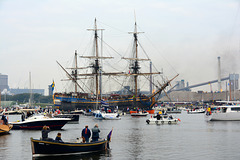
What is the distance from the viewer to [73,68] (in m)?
180

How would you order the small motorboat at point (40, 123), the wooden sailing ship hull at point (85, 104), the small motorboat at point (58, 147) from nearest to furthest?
the small motorboat at point (58, 147) < the small motorboat at point (40, 123) < the wooden sailing ship hull at point (85, 104)

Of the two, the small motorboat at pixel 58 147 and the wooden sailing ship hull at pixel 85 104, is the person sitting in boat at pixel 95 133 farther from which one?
the wooden sailing ship hull at pixel 85 104

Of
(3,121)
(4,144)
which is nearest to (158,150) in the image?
(4,144)

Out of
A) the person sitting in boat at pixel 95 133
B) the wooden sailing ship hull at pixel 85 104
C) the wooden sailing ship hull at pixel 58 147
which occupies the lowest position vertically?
the wooden sailing ship hull at pixel 58 147

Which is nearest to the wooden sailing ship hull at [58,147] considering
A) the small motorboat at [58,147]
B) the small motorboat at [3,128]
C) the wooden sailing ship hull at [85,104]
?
the small motorboat at [58,147]

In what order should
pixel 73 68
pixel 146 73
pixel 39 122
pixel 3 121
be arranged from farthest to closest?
pixel 73 68, pixel 146 73, pixel 39 122, pixel 3 121

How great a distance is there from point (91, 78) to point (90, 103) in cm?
1056

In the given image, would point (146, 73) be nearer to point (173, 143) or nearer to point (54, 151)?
point (173, 143)

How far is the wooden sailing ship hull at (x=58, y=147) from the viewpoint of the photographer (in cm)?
3011

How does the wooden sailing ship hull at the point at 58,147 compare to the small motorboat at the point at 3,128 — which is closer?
the wooden sailing ship hull at the point at 58,147

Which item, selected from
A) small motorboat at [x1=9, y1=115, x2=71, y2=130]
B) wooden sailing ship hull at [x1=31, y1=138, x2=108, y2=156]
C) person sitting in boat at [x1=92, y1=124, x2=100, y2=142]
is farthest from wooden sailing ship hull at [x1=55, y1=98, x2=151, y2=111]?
wooden sailing ship hull at [x1=31, y1=138, x2=108, y2=156]

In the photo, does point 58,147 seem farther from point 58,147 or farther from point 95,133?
point 95,133

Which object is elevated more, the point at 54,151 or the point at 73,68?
the point at 73,68

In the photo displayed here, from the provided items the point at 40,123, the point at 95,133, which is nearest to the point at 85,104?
the point at 40,123
